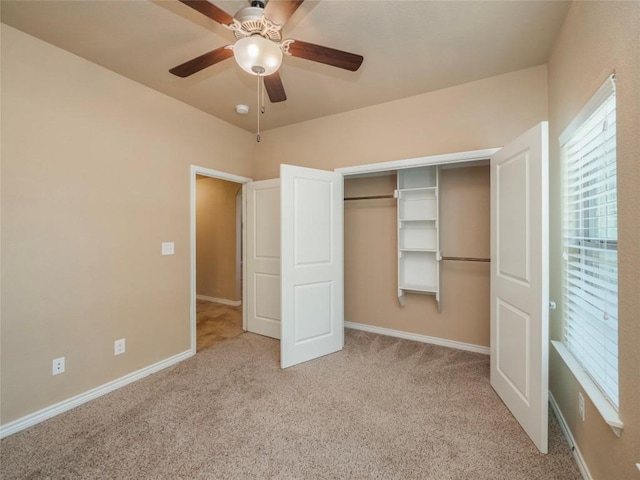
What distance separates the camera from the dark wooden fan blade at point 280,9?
4.32ft

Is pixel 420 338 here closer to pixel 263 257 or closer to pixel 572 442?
pixel 572 442

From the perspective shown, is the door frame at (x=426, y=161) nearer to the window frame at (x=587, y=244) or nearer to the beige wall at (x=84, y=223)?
the window frame at (x=587, y=244)

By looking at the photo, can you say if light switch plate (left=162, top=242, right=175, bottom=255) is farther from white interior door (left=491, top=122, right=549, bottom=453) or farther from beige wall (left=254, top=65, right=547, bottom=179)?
white interior door (left=491, top=122, right=549, bottom=453)

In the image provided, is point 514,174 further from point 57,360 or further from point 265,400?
point 57,360

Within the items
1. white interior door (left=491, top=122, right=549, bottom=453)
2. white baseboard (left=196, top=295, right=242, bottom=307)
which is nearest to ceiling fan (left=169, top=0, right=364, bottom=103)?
white interior door (left=491, top=122, right=549, bottom=453)

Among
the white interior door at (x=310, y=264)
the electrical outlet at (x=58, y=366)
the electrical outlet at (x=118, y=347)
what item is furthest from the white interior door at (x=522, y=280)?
the electrical outlet at (x=58, y=366)

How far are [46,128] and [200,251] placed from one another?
373 cm

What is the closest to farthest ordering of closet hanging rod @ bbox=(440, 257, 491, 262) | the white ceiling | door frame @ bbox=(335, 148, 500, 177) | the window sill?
Result: the window sill → the white ceiling → door frame @ bbox=(335, 148, 500, 177) → closet hanging rod @ bbox=(440, 257, 491, 262)

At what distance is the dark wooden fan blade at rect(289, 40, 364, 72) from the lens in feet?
5.32

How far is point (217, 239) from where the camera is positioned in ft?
17.7

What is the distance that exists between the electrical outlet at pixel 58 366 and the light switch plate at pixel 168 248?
1.11 metres

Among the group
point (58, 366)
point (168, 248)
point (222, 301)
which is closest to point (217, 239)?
point (222, 301)

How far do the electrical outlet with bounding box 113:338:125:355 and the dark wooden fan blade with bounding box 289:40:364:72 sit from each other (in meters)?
2.67

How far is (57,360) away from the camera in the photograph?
82.9 inches
